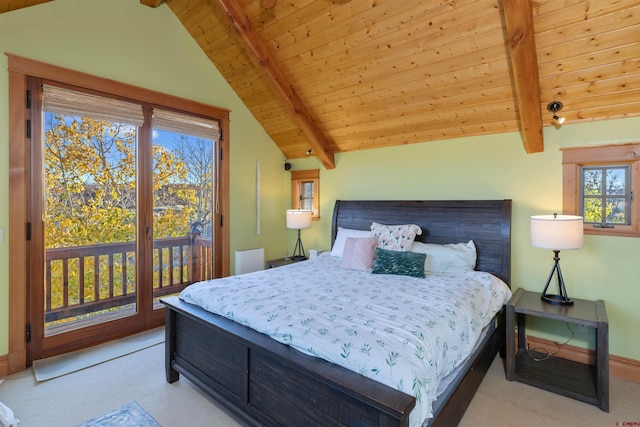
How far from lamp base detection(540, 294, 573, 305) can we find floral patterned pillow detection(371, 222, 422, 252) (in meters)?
1.18

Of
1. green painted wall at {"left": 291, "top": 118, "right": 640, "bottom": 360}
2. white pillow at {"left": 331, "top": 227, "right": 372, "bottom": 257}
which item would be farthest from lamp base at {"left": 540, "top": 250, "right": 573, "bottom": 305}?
white pillow at {"left": 331, "top": 227, "right": 372, "bottom": 257}

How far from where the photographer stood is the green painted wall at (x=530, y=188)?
8.62ft

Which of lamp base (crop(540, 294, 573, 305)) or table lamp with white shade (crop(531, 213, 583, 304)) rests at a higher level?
table lamp with white shade (crop(531, 213, 583, 304))

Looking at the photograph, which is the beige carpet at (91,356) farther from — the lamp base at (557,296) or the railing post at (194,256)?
the lamp base at (557,296)

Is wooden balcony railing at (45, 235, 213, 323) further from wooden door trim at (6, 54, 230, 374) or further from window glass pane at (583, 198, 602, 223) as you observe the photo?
window glass pane at (583, 198, 602, 223)

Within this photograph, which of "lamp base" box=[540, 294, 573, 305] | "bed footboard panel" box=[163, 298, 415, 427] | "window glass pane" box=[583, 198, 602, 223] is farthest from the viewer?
"window glass pane" box=[583, 198, 602, 223]

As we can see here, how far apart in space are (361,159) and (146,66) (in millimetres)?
2674

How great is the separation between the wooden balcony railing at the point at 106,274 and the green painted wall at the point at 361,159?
1.20 feet

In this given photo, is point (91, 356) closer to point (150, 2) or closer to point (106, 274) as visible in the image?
point (106, 274)

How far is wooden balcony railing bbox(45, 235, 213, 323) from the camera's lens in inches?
115

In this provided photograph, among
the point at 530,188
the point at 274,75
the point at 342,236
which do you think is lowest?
the point at 342,236

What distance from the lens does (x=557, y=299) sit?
262 centimetres

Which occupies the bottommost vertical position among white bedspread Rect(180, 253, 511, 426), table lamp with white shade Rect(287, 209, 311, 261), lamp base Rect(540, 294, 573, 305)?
lamp base Rect(540, 294, 573, 305)


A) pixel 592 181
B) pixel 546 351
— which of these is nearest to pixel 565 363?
pixel 546 351
